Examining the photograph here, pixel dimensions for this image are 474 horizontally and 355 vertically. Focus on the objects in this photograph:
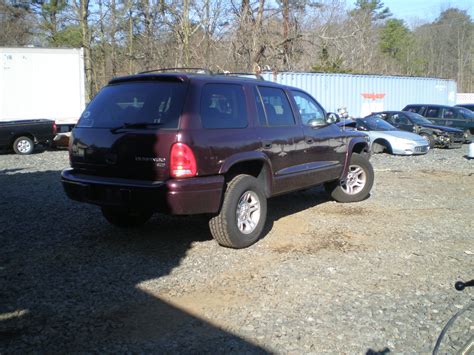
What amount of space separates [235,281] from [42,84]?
15.3 meters

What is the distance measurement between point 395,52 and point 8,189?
5683 cm

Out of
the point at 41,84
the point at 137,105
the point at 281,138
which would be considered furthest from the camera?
the point at 41,84

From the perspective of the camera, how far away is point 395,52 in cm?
5944

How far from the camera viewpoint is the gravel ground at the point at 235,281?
367 cm

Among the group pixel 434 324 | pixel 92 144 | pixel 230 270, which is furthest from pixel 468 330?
pixel 92 144

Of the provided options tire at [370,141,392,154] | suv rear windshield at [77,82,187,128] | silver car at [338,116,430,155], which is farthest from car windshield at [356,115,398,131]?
suv rear windshield at [77,82,187,128]

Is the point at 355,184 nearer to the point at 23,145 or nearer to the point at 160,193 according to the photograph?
the point at 160,193

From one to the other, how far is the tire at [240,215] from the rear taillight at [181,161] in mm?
632

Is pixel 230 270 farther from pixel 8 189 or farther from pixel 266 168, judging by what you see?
pixel 8 189

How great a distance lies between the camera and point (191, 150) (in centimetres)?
496

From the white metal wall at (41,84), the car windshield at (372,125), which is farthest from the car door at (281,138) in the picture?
the white metal wall at (41,84)

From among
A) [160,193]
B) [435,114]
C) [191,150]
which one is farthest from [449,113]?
[160,193]

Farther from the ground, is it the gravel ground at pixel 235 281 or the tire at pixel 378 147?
the tire at pixel 378 147

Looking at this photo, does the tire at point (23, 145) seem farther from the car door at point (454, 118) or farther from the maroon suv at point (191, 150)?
the car door at point (454, 118)
